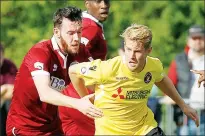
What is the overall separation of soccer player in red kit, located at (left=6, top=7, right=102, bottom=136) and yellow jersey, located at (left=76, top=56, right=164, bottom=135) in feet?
0.67

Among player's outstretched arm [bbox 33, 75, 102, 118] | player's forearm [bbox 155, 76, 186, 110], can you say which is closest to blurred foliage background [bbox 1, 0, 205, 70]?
player's forearm [bbox 155, 76, 186, 110]

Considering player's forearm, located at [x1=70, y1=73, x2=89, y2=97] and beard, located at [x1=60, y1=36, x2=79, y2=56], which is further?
player's forearm, located at [x1=70, y1=73, x2=89, y2=97]

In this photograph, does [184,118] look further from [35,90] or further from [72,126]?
Result: [35,90]

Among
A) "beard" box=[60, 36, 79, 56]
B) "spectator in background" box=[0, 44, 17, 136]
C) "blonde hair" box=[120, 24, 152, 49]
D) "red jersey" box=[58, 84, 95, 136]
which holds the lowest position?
"red jersey" box=[58, 84, 95, 136]

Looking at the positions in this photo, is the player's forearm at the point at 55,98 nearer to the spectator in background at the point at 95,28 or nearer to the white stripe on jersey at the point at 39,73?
the white stripe on jersey at the point at 39,73

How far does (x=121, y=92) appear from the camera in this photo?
850cm

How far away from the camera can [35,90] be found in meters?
8.35

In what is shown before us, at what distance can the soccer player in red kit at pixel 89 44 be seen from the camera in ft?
32.3

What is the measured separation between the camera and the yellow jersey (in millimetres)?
8383

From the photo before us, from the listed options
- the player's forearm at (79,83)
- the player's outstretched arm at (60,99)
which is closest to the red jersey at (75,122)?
the player's forearm at (79,83)

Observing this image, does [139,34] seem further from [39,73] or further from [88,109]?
[88,109]

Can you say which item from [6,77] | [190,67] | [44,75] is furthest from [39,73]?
[190,67]

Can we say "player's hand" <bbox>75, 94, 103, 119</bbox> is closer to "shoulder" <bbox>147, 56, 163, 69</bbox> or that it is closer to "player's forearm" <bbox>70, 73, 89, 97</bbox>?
"player's forearm" <bbox>70, 73, 89, 97</bbox>

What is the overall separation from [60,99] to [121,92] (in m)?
1.13
